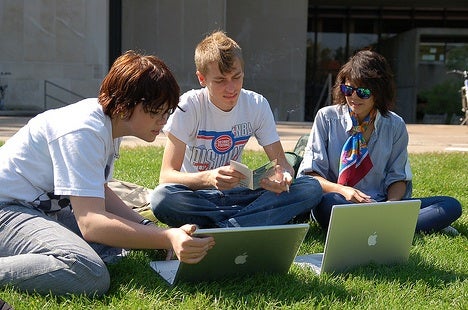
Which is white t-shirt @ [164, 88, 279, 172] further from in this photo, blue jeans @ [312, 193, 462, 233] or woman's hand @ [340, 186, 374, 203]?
blue jeans @ [312, 193, 462, 233]

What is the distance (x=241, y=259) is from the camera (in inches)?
121

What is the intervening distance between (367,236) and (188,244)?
1.08 m

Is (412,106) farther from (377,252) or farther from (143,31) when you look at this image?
(377,252)

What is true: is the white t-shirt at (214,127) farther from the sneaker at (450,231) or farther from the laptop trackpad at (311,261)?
the sneaker at (450,231)

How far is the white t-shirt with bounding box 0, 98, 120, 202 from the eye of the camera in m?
2.76

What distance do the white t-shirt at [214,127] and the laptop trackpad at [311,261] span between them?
2.17 feet

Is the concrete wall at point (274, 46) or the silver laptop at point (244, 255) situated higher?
the concrete wall at point (274, 46)

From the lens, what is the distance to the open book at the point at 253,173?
3.01 m

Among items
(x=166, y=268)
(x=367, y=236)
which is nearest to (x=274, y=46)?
(x=367, y=236)

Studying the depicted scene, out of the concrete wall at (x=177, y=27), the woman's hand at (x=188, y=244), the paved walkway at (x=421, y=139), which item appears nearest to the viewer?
the woman's hand at (x=188, y=244)

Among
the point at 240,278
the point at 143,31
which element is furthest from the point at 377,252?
the point at 143,31

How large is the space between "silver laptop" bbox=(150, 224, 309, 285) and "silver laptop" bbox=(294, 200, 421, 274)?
0.19 metres

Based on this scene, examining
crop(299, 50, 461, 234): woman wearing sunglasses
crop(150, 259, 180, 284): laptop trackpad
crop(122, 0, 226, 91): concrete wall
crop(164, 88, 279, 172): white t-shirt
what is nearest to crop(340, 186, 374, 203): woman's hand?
crop(299, 50, 461, 234): woman wearing sunglasses

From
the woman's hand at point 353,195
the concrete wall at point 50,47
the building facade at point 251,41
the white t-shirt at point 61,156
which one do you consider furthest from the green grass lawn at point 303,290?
the building facade at point 251,41
